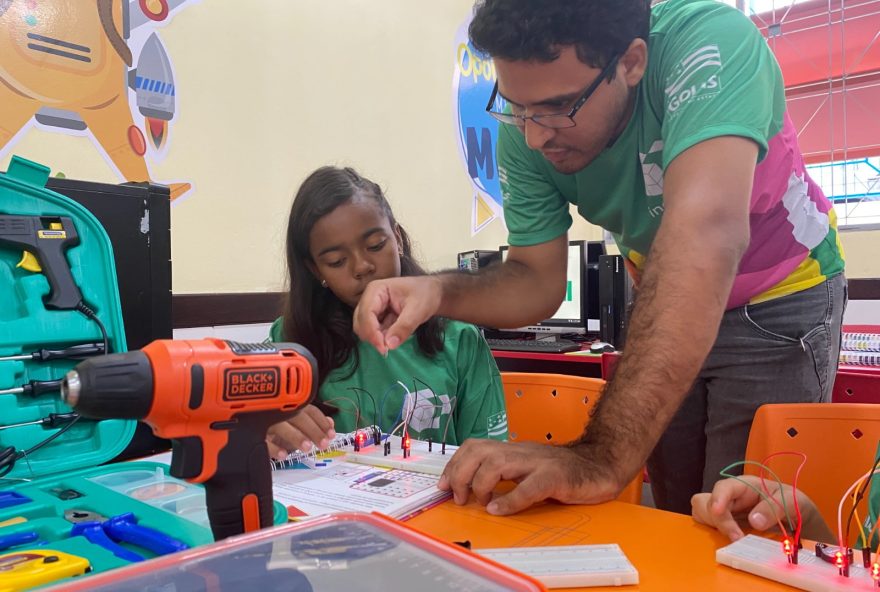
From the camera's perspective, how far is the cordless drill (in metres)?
0.40

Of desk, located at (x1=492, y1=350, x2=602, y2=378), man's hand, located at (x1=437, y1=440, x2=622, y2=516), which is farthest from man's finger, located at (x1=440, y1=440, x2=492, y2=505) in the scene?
desk, located at (x1=492, y1=350, x2=602, y2=378)

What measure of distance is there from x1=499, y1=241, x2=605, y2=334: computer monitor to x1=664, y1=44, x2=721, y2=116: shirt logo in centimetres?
174

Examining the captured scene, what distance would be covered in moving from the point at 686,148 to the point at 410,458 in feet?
1.80

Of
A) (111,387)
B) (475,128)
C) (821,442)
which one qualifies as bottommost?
(821,442)

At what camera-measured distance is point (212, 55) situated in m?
2.04

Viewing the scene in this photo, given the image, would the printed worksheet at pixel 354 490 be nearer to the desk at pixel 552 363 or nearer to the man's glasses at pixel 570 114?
the man's glasses at pixel 570 114

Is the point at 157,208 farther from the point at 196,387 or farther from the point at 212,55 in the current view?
the point at 212,55

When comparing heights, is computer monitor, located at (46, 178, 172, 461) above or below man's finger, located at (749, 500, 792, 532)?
above

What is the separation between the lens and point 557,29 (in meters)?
0.89

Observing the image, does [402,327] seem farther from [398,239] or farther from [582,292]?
[582,292]

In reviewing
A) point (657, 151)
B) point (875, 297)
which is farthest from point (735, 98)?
point (875, 297)

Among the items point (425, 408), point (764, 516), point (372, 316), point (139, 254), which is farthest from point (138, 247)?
point (764, 516)

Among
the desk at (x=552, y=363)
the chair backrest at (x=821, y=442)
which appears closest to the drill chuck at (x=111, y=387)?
the chair backrest at (x=821, y=442)

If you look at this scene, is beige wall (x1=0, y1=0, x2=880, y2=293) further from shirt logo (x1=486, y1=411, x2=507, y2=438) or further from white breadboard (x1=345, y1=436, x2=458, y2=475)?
white breadboard (x1=345, y1=436, x2=458, y2=475)
